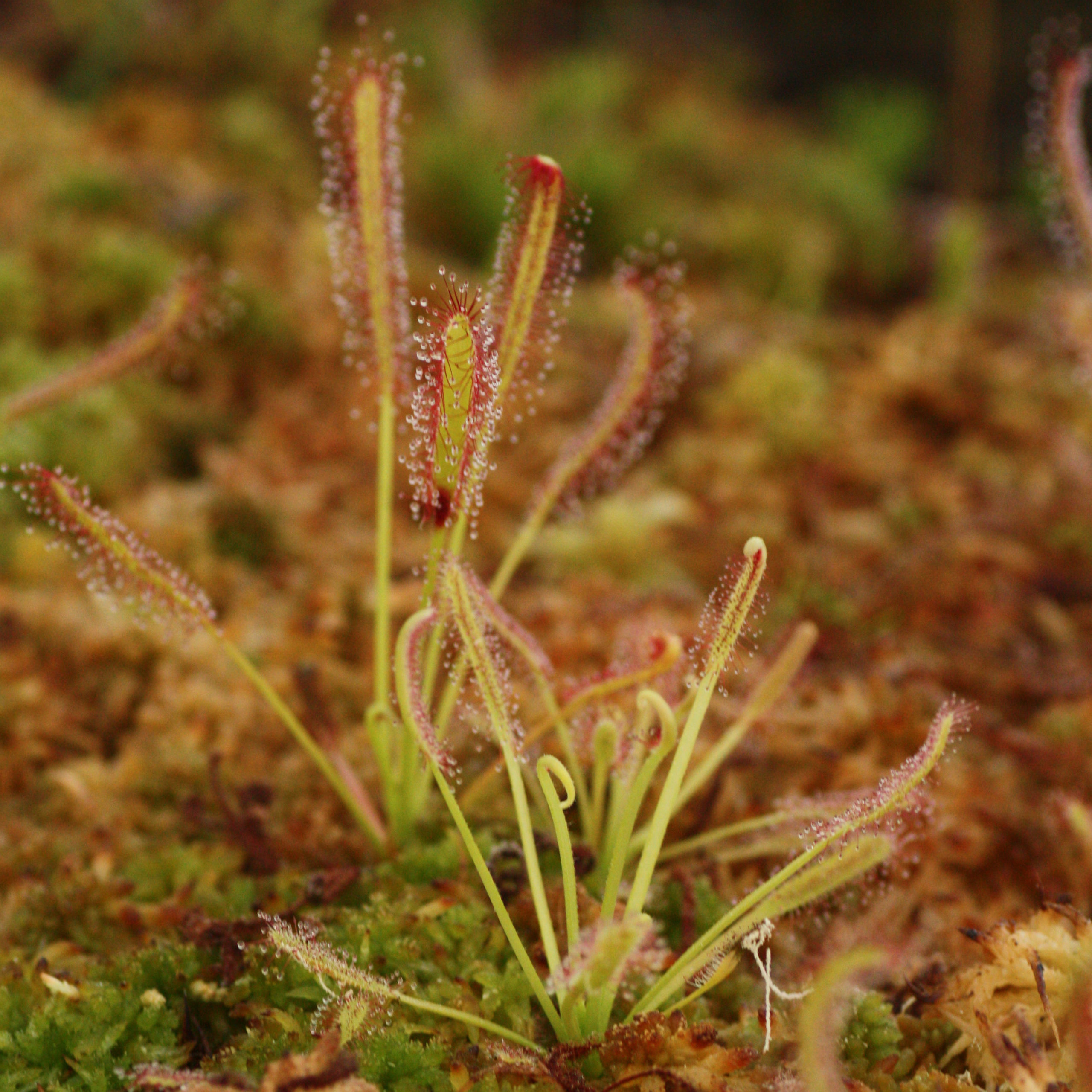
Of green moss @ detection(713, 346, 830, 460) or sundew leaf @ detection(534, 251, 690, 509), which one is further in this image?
green moss @ detection(713, 346, 830, 460)

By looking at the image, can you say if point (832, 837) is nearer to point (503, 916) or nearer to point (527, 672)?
point (503, 916)

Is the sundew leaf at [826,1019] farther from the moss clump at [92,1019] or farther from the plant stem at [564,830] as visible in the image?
the moss clump at [92,1019]

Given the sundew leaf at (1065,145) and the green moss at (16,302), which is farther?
the green moss at (16,302)

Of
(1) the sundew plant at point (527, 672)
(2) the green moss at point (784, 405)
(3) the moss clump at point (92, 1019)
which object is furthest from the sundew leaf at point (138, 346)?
(2) the green moss at point (784, 405)

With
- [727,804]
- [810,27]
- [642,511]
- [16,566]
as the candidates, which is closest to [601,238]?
[642,511]

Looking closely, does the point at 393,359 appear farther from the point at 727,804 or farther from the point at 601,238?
the point at 601,238

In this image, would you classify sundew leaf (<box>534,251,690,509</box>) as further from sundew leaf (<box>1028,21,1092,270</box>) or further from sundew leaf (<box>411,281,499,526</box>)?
sundew leaf (<box>1028,21,1092,270</box>)

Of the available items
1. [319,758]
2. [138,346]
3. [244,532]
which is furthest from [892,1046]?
[244,532]

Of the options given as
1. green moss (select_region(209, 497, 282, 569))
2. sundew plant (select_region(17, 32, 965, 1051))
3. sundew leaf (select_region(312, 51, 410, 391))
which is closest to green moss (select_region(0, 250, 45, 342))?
green moss (select_region(209, 497, 282, 569))
